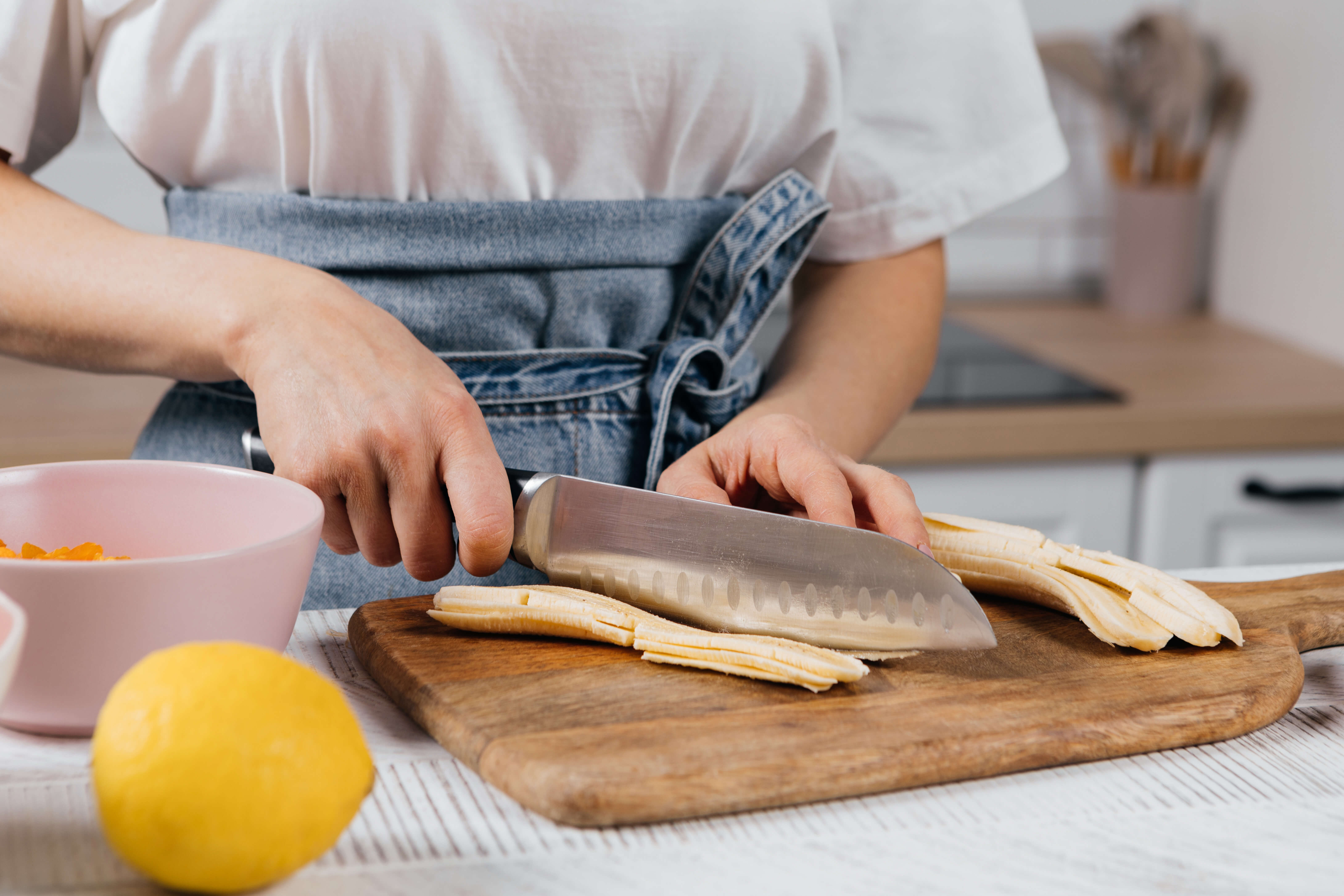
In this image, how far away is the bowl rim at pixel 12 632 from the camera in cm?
42

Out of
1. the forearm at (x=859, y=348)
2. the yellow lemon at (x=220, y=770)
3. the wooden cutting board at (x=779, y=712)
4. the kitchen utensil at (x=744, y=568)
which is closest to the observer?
the yellow lemon at (x=220, y=770)

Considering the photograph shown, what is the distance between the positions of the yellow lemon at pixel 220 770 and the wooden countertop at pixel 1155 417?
975 millimetres

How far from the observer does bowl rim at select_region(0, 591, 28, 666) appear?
0.42m

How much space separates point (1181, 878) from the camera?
475 millimetres

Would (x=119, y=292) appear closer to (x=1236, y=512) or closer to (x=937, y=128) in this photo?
(x=937, y=128)

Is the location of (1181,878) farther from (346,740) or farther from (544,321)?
(544,321)

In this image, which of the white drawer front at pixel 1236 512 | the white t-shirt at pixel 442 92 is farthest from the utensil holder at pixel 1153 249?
the white t-shirt at pixel 442 92

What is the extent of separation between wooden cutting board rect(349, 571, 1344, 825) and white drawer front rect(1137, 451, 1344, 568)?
0.92 m

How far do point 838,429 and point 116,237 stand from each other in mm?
494

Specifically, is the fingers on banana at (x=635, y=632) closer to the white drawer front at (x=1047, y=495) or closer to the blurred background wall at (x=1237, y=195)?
the white drawer front at (x=1047, y=495)

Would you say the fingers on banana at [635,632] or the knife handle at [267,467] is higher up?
the knife handle at [267,467]

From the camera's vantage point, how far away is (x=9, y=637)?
1.41 feet

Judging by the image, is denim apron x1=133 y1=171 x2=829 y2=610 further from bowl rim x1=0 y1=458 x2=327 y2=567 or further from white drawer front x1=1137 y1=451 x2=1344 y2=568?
white drawer front x1=1137 y1=451 x2=1344 y2=568

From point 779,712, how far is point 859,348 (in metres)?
0.46
